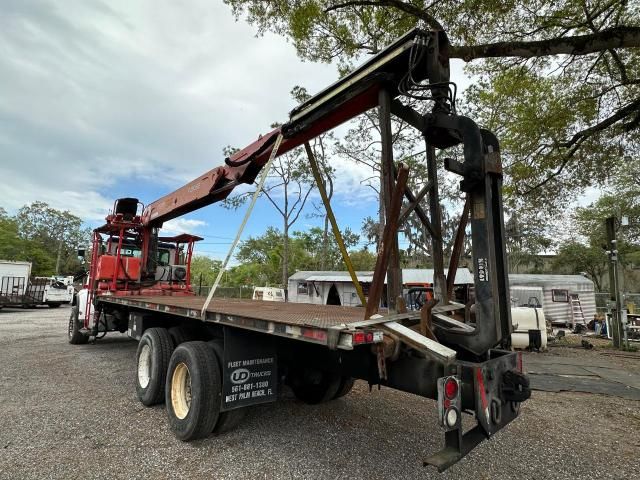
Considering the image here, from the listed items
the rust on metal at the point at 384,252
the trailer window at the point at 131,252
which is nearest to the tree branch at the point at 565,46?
the rust on metal at the point at 384,252

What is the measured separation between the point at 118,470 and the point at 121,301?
4031mm

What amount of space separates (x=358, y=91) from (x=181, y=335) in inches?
154

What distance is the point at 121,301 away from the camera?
6852 mm

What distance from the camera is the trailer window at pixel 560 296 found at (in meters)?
20.3

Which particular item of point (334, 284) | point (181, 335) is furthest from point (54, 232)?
point (181, 335)

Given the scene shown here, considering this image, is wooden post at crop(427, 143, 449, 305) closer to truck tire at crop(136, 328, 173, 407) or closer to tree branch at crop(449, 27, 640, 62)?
truck tire at crop(136, 328, 173, 407)

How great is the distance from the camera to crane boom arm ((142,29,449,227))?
10.4 ft

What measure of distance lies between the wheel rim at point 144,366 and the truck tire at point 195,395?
43.9 inches

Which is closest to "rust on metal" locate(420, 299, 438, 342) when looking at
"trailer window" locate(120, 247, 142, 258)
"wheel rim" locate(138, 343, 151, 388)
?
"wheel rim" locate(138, 343, 151, 388)

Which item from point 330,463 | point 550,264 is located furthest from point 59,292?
point 550,264

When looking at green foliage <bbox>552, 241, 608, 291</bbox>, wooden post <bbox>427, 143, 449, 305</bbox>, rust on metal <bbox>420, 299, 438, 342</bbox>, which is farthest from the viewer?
green foliage <bbox>552, 241, 608, 291</bbox>

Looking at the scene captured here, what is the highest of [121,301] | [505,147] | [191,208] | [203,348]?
[505,147]

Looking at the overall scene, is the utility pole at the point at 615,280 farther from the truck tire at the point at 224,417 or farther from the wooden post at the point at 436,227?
the truck tire at the point at 224,417

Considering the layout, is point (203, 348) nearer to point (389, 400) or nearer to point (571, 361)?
point (389, 400)
